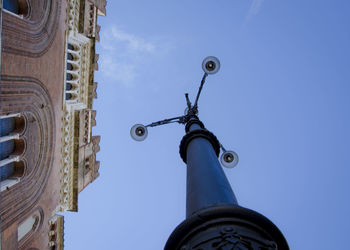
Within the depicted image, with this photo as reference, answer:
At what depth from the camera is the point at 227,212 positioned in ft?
12.8

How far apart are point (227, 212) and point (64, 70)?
16.1 m

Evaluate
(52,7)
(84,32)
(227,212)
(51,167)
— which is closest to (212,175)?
(227,212)

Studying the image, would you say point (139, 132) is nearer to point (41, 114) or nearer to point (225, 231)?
point (41, 114)

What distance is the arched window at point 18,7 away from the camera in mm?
12720

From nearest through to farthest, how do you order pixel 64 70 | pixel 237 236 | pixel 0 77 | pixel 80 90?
pixel 237 236 → pixel 0 77 → pixel 64 70 → pixel 80 90

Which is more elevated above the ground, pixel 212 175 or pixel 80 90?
pixel 80 90

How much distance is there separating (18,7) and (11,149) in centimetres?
618

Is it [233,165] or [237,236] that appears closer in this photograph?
[237,236]

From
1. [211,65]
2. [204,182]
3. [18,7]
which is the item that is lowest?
[204,182]

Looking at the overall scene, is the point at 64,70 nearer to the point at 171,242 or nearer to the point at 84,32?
the point at 84,32

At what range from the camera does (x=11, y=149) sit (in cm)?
1312

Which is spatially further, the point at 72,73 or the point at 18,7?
the point at 72,73

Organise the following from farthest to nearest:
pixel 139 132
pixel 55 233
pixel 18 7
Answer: pixel 55 233 → pixel 18 7 → pixel 139 132

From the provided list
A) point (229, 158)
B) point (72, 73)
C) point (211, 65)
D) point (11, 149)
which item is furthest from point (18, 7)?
point (229, 158)
